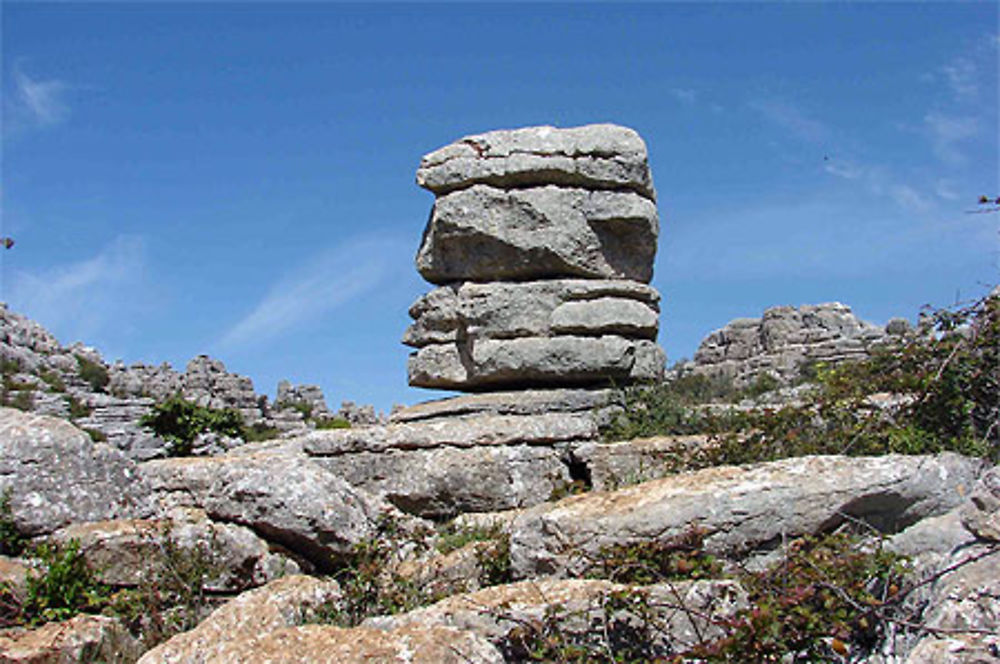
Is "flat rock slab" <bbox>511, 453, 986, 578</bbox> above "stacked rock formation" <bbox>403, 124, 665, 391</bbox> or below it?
below

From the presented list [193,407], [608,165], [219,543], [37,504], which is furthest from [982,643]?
[193,407]

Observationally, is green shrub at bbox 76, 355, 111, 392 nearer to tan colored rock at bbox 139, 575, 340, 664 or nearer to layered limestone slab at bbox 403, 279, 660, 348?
layered limestone slab at bbox 403, 279, 660, 348

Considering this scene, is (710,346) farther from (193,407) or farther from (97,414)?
(193,407)

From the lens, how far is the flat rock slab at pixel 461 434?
10062 millimetres

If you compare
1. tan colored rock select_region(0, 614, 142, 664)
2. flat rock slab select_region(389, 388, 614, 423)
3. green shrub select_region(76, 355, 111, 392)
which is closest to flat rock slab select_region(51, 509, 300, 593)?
tan colored rock select_region(0, 614, 142, 664)

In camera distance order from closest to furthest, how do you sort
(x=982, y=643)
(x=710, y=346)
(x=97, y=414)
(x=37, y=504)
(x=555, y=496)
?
(x=982, y=643) < (x=37, y=504) < (x=555, y=496) < (x=97, y=414) < (x=710, y=346)

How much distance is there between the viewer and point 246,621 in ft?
21.7

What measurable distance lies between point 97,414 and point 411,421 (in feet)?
38.8

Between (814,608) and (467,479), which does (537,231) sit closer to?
(467,479)

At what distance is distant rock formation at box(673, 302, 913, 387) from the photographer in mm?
25609

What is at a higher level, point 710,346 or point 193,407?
point 710,346

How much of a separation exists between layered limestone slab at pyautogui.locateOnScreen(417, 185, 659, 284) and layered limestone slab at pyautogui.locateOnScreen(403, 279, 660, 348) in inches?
8.2

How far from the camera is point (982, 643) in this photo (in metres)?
4.70

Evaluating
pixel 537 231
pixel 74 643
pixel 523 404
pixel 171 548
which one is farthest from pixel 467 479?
pixel 74 643
